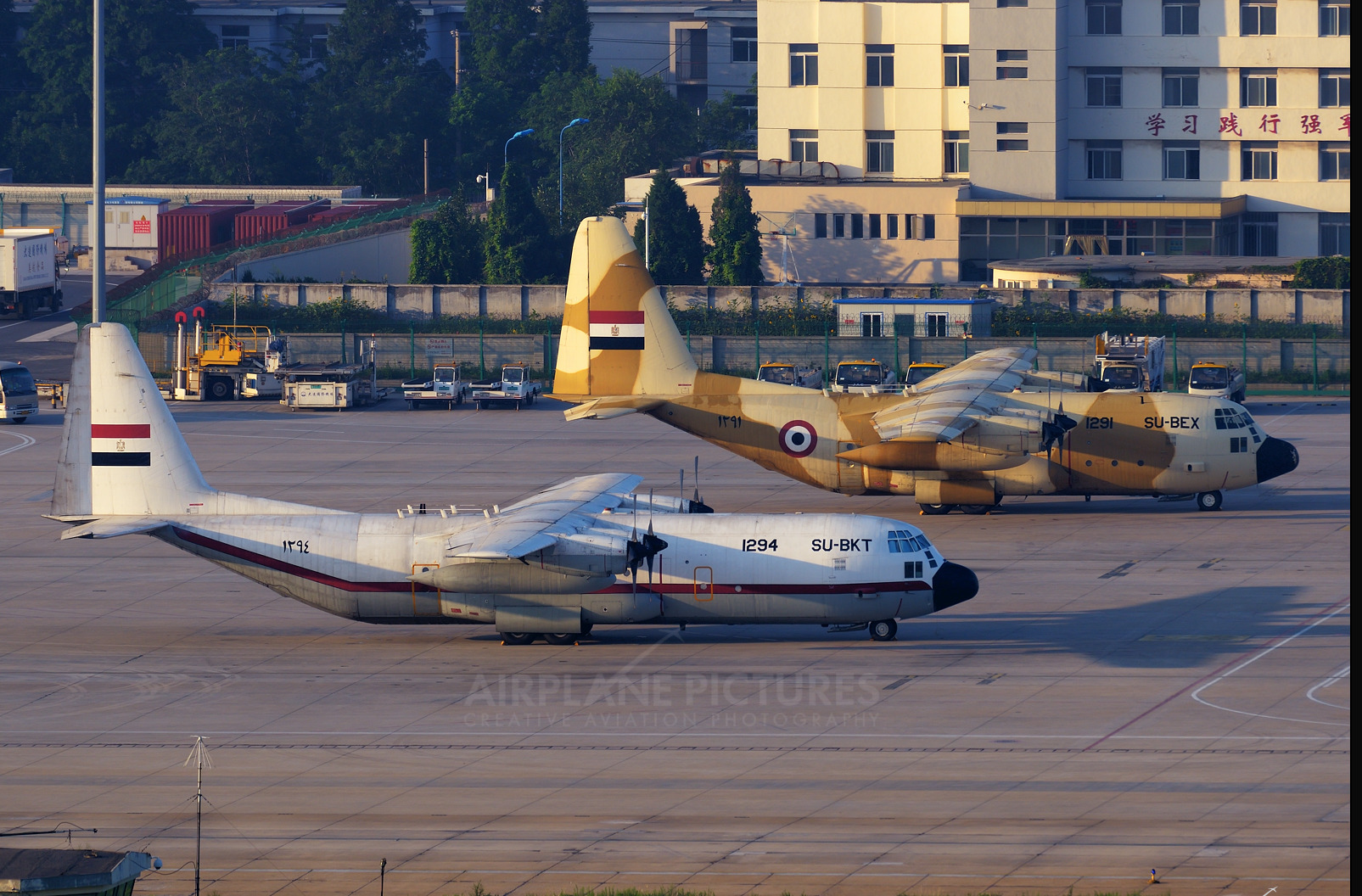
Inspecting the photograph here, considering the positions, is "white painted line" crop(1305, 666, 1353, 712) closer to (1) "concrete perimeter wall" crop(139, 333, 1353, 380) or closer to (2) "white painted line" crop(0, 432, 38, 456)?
(1) "concrete perimeter wall" crop(139, 333, 1353, 380)

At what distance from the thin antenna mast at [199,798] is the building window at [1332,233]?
10771cm

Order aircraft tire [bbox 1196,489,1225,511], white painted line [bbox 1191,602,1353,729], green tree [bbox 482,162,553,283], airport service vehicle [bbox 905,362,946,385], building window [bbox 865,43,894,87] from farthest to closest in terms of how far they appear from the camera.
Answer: building window [bbox 865,43,894,87], green tree [bbox 482,162,553,283], airport service vehicle [bbox 905,362,946,385], aircraft tire [bbox 1196,489,1225,511], white painted line [bbox 1191,602,1353,729]

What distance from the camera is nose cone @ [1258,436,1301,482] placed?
5956cm

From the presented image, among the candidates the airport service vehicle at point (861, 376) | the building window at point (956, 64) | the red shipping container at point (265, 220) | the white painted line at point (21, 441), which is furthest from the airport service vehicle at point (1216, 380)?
the red shipping container at point (265, 220)

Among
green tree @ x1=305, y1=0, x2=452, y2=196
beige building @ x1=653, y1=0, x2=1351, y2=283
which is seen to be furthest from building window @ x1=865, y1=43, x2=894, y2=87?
green tree @ x1=305, y1=0, x2=452, y2=196

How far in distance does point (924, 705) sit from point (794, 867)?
1007 centimetres

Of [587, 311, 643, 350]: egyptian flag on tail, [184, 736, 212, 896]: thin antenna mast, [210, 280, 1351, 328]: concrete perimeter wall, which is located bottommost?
[184, 736, 212, 896]: thin antenna mast

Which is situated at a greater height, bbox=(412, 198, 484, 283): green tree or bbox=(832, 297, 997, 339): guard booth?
bbox=(412, 198, 484, 283): green tree

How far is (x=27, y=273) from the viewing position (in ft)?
374

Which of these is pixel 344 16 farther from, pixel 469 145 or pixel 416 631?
pixel 416 631

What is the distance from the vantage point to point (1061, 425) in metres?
58.3

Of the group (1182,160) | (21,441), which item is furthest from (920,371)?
(1182,160)

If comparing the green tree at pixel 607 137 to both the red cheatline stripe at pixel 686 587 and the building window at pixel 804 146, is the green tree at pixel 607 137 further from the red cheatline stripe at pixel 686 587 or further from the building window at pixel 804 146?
the red cheatline stripe at pixel 686 587

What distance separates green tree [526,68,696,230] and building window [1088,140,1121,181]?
3484 cm
